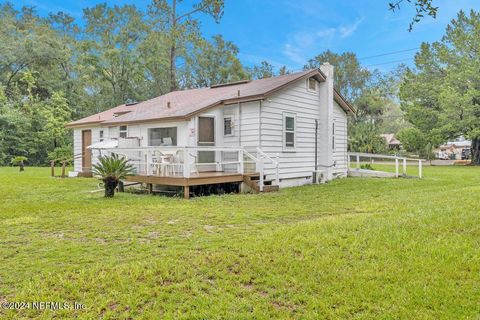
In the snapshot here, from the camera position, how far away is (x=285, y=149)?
12461 mm

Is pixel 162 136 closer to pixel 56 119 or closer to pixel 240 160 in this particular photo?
pixel 240 160

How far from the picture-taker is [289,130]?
12.7m

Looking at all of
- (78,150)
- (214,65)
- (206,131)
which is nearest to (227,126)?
(206,131)

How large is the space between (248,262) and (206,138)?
27.6ft

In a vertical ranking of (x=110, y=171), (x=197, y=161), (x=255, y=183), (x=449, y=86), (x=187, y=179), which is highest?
(x=449, y=86)

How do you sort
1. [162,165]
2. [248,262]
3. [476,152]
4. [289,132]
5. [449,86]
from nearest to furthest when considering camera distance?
[248,262]
[162,165]
[289,132]
[449,86]
[476,152]

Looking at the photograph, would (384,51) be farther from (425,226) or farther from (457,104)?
(425,226)

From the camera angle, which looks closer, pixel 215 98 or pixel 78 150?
pixel 215 98

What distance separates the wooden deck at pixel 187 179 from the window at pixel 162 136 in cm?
193

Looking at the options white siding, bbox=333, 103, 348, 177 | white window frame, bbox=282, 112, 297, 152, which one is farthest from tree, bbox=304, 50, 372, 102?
white window frame, bbox=282, 112, 297, 152

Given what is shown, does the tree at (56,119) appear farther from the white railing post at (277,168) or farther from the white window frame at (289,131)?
the white railing post at (277,168)

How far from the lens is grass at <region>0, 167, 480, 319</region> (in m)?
3.06

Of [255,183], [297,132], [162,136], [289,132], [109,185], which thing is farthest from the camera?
[297,132]

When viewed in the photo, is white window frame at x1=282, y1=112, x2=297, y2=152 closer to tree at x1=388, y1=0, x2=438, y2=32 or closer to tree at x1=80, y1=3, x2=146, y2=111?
tree at x1=388, y1=0, x2=438, y2=32
